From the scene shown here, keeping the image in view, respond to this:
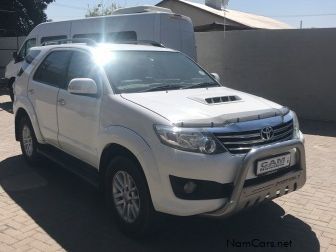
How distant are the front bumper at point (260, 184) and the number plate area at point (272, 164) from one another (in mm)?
73

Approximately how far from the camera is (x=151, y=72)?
5.01 metres

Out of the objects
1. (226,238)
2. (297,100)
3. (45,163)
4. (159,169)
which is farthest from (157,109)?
(297,100)

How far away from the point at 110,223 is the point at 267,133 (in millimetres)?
1839

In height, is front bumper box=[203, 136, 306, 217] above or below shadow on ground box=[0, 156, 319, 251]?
above

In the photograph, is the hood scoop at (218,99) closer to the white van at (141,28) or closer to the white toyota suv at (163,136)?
the white toyota suv at (163,136)

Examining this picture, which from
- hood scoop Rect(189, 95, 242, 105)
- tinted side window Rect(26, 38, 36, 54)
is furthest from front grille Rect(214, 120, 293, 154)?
tinted side window Rect(26, 38, 36, 54)

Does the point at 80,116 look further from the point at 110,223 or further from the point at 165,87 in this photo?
the point at 110,223

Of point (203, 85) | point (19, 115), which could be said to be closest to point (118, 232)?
point (203, 85)

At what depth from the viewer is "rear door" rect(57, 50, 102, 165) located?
4641 mm

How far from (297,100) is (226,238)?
7879 millimetres

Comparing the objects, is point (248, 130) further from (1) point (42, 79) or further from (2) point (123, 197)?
(1) point (42, 79)

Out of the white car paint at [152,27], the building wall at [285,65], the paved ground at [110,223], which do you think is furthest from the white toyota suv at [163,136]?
the building wall at [285,65]

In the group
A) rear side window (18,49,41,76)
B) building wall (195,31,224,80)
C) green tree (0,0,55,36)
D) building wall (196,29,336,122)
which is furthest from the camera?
green tree (0,0,55,36)

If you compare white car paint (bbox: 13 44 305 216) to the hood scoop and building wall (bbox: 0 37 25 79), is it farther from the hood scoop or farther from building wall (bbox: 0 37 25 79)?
building wall (bbox: 0 37 25 79)
